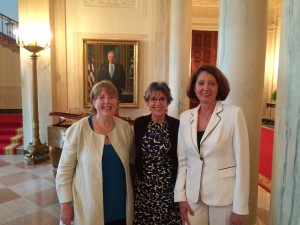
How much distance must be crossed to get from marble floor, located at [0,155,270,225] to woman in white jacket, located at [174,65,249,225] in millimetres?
1463

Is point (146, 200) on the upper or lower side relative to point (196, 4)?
lower

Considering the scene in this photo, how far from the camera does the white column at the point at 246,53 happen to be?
7.55 feet

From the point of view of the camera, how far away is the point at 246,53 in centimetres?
235

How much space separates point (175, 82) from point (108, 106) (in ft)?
12.7

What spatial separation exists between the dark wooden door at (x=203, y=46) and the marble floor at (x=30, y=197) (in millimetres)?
5400

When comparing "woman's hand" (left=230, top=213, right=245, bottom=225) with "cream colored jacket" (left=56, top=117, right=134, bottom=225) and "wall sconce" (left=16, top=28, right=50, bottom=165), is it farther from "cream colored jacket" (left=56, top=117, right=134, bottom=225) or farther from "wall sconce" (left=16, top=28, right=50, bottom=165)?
"wall sconce" (left=16, top=28, right=50, bottom=165)

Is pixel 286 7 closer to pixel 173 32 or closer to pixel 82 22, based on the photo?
pixel 173 32

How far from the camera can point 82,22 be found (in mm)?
6531

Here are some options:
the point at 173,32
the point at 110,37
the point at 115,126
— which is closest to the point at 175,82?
the point at 173,32

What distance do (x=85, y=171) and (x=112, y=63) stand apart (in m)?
5.06

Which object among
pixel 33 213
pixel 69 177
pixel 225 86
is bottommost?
pixel 33 213

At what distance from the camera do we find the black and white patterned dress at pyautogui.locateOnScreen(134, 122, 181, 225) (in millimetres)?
1968

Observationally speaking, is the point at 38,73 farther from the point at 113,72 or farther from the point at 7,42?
the point at 7,42

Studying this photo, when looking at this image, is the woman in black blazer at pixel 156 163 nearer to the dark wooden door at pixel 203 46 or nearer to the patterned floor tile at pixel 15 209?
the patterned floor tile at pixel 15 209
